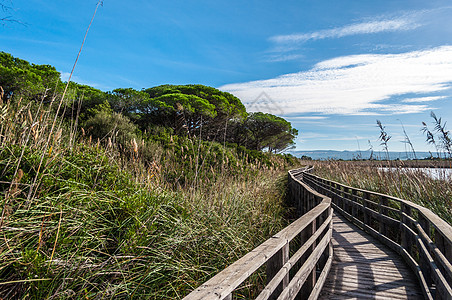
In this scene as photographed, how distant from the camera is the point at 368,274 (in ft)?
14.8

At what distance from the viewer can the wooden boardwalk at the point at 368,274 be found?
12.6ft

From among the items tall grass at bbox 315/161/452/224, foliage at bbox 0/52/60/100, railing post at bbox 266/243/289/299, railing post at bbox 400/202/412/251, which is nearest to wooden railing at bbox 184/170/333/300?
railing post at bbox 266/243/289/299

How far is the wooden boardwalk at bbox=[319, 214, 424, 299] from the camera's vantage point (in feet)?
12.6

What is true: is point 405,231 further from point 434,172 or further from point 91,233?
point 91,233

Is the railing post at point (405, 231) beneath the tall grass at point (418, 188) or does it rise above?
beneath

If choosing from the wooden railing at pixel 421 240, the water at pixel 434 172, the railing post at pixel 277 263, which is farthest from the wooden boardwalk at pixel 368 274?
the water at pixel 434 172

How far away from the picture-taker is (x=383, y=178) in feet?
30.4

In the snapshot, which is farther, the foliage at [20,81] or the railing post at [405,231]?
the foliage at [20,81]

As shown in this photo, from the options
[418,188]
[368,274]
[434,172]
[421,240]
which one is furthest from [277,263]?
[434,172]

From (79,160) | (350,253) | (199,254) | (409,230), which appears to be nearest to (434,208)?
(409,230)

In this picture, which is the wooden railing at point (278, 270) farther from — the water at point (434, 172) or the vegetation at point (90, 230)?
the water at point (434, 172)

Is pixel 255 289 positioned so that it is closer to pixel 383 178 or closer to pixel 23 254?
pixel 23 254

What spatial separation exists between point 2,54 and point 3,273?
2477cm

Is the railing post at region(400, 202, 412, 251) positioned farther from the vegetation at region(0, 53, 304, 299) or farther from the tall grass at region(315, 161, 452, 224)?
the vegetation at region(0, 53, 304, 299)
